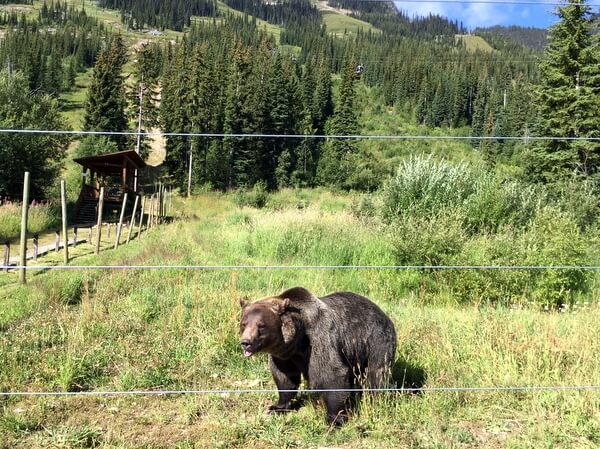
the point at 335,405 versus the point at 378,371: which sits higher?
the point at 378,371

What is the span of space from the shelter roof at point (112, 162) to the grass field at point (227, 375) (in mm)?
22486

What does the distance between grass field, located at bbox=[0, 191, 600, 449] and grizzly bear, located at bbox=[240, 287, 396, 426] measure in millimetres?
261

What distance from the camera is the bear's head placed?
3.68 m

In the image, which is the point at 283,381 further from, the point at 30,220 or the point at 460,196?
the point at 30,220

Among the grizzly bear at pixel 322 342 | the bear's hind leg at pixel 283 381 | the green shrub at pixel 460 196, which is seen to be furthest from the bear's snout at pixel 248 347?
the green shrub at pixel 460 196

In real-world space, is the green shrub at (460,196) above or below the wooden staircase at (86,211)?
above

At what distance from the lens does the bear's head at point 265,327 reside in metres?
3.68

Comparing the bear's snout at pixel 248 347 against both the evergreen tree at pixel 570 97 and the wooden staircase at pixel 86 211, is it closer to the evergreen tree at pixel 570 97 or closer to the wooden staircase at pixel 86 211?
the evergreen tree at pixel 570 97

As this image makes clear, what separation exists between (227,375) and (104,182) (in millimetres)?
26196

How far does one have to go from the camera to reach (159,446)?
3834 mm

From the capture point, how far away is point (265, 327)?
3.74 m

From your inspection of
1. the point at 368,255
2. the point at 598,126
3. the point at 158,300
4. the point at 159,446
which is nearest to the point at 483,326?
the point at 159,446

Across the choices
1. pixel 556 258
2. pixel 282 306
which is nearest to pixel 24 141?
pixel 556 258

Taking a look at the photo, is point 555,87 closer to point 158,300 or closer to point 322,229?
point 322,229
